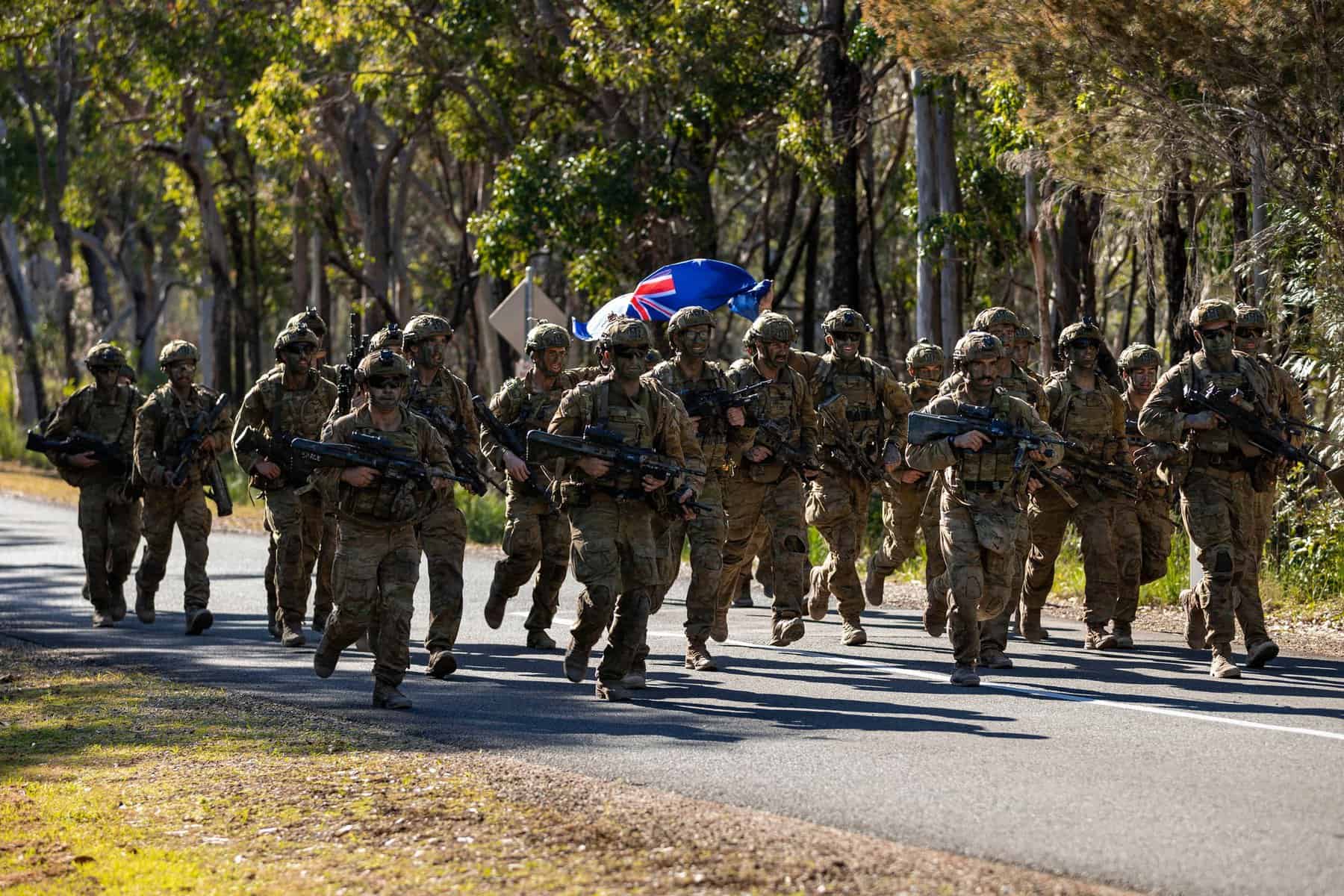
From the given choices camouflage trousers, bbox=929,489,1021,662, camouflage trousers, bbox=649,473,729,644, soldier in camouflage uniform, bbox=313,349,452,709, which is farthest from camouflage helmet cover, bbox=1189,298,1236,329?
soldier in camouflage uniform, bbox=313,349,452,709

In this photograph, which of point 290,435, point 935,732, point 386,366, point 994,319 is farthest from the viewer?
point 290,435

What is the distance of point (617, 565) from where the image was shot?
9.71 metres

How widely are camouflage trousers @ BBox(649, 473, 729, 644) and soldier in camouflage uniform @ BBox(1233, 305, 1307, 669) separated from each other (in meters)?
3.07

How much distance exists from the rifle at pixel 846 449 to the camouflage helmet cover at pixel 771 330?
113cm

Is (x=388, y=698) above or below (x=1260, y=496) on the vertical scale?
below

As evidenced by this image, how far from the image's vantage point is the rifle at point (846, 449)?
12406 mm

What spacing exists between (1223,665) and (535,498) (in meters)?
4.43

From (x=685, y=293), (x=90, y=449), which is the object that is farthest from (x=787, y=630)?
(x=685, y=293)

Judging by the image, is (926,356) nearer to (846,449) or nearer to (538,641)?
(846,449)

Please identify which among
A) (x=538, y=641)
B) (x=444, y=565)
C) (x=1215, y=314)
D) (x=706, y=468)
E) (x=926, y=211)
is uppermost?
(x=926, y=211)

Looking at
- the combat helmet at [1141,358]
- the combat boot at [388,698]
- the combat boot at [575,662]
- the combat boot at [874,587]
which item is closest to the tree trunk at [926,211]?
the combat boot at [874,587]

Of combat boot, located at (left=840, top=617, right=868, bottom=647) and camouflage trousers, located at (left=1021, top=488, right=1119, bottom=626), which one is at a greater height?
camouflage trousers, located at (left=1021, top=488, right=1119, bottom=626)

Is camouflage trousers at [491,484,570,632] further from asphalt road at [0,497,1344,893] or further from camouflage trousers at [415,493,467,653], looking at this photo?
camouflage trousers at [415,493,467,653]

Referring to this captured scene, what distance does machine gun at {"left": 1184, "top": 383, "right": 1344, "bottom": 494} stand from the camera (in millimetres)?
10406
